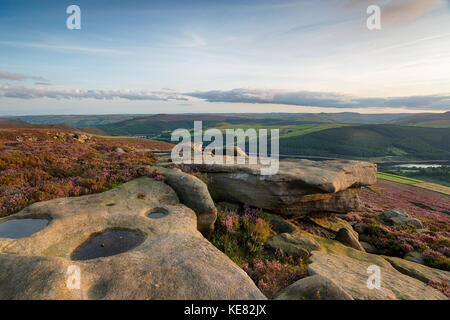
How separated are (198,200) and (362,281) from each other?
7.41m

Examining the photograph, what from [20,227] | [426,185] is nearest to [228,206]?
[20,227]

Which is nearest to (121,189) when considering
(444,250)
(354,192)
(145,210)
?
(145,210)

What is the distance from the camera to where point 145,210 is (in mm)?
9211

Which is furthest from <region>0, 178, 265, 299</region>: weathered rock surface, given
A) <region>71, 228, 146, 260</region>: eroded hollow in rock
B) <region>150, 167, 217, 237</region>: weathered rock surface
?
<region>150, 167, 217, 237</region>: weathered rock surface

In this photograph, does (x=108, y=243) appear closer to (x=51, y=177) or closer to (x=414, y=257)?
(x=51, y=177)

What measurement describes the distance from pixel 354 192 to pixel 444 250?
5.96m

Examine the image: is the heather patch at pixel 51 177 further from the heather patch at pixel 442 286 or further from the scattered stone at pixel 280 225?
the heather patch at pixel 442 286

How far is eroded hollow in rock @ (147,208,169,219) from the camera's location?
29.6ft

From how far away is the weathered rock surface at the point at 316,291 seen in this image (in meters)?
4.75

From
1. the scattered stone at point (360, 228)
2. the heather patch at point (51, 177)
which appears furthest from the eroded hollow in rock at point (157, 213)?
the scattered stone at point (360, 228)

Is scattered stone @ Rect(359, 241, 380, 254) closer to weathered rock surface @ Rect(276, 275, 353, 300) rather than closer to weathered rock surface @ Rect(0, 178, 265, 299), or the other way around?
weathered rock surface @ Rect(276, 275, 353, 300)

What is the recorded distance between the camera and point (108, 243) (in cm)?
667
